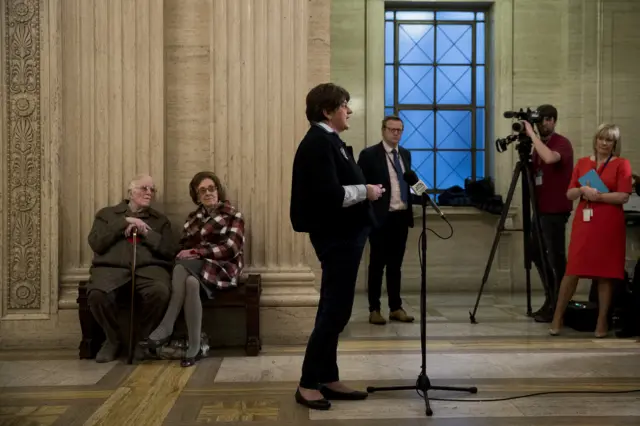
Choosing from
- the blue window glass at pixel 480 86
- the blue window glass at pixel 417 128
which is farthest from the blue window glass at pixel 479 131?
the blue window glass at pixel 417 128

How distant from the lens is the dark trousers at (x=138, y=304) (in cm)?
466

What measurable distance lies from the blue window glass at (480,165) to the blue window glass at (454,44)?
1153 mm

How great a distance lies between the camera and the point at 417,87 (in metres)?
8.75

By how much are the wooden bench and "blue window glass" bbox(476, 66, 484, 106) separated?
4914 millimetres

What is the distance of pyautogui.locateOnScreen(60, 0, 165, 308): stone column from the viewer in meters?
5.11

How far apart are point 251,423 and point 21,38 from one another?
3.39 metres

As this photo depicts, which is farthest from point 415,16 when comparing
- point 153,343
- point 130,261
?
point 153,343

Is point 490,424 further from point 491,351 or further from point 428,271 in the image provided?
point 428,271

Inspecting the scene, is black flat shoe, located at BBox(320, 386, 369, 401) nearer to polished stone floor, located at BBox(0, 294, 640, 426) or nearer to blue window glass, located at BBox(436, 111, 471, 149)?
polished stone floor, located at BBox(0, 294, 640, 426)

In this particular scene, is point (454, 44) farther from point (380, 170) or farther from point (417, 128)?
point (380, 170)

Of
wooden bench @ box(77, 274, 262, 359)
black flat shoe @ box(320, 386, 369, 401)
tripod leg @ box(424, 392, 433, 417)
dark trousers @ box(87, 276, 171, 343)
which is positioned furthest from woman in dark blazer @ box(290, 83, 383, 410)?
dark trousers @ box(87, 276, 171, 343)

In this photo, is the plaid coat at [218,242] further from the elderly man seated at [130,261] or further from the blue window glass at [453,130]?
the blue window glass at [453,130]

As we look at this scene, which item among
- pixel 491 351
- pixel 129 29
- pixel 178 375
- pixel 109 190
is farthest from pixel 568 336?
pixel 129 29

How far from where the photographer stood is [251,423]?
10.7 feet
